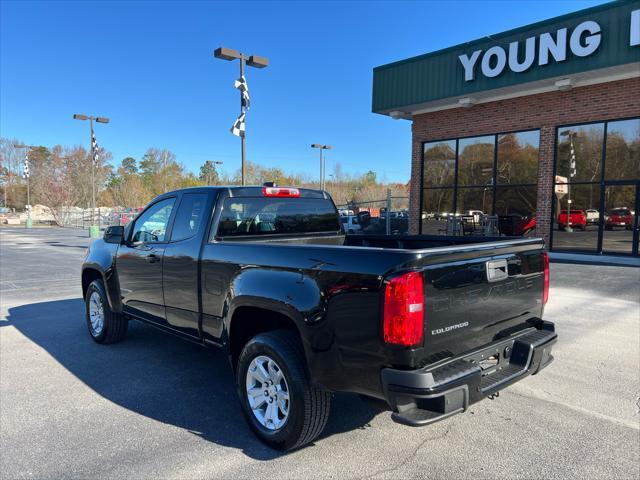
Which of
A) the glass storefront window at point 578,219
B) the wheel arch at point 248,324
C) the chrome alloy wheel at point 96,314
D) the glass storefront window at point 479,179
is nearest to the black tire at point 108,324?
the chrome alloy wheel at point 96,314

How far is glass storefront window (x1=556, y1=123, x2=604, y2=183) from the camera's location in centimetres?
1415

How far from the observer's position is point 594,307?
7.68m

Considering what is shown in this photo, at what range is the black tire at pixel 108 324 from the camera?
548cm

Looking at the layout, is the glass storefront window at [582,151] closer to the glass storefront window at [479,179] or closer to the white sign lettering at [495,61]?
the glass storefront window at [479,179]

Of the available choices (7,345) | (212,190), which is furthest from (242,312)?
(7,345)

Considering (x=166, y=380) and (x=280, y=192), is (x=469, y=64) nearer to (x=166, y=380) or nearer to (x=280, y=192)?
(x=280, y=192)

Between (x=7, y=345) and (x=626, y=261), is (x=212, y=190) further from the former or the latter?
(x=626, y=261)

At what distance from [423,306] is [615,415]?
91.1 inches

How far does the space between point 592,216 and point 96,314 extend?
1416 centimetres

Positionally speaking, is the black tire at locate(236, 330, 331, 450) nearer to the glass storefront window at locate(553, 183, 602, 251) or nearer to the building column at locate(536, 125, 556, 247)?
the building column at locate(536, 125, 556, 247)

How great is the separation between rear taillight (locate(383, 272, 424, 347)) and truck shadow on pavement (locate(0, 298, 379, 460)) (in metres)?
1.31

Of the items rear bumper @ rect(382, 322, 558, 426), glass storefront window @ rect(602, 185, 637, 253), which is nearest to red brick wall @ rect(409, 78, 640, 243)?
glass storefront window @ rect(602, 185, 637, 253)

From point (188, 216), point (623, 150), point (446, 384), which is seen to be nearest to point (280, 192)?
point (188, 216)

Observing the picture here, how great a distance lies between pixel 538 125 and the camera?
15.0 m
